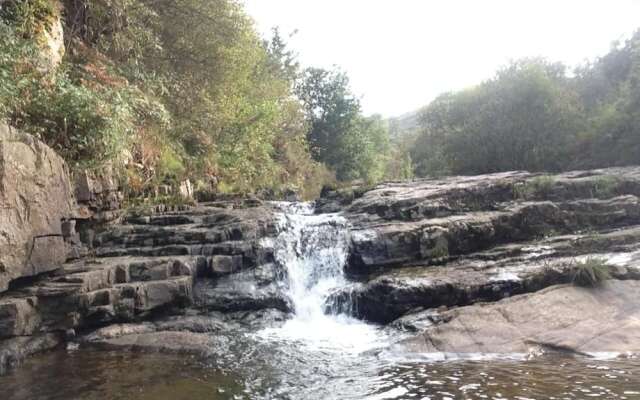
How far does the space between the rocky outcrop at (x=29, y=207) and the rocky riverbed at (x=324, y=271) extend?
27 millimetres

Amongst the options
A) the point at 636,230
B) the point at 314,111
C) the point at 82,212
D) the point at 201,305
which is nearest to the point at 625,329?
the point at 636,230

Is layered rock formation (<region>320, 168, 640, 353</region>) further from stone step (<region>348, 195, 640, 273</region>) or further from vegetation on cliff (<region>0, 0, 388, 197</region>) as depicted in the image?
vegetation on cliff (<region>0, 0, 388, 197</region>)

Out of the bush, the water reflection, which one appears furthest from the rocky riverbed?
the water reflection

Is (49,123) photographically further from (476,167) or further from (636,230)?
(476,167)

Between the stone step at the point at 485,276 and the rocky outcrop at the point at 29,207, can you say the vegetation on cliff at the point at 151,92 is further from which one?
the stone step at the point at 485,276

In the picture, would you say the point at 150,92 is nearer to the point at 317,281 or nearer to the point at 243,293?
the point at 243,293

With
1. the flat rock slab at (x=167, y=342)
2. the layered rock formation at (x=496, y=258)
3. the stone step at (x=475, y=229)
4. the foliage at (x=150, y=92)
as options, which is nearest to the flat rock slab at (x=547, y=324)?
the layered rock formation at (x=496, y=258)

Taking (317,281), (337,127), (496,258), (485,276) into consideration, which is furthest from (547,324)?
(337,127)

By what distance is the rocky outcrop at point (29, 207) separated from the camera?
6.53 metres

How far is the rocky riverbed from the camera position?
21.2 ft

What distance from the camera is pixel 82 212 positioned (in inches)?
356

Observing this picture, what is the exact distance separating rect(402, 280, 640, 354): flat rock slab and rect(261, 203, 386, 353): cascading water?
3.54 ft

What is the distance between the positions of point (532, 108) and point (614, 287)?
13.9m

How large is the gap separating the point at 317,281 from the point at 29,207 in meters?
5.24
